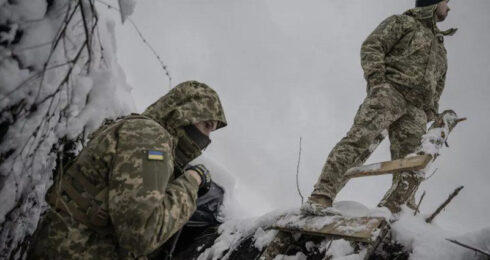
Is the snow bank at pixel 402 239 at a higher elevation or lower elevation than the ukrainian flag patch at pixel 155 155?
lower

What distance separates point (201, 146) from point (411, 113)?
207 cm

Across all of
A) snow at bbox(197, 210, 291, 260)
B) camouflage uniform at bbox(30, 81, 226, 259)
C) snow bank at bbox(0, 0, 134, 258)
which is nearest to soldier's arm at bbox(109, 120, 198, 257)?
camouflage uniform at bbox(30, 81, 226, 259)

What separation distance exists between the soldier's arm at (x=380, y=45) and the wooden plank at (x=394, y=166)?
95 cm

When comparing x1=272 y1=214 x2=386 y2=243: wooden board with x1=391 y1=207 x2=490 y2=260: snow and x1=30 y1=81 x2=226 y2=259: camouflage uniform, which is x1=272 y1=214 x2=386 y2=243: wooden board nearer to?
x1=391 y1=207 x2=490 y2=260: snow

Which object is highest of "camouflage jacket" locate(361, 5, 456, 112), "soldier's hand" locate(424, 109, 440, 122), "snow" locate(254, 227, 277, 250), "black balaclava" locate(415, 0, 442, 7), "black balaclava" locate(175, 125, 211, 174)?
"black balaclava" locate(415, 0, 442, 7)

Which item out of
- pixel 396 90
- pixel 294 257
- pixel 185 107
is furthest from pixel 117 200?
pixel 396 90

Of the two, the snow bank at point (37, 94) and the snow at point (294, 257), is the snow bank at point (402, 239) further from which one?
the snow bank at point (37, 94)

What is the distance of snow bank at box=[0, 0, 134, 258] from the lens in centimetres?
136

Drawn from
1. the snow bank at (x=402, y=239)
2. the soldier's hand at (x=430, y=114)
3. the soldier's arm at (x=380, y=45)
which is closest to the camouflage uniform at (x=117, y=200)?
the snow bank at (x=402, y=239)

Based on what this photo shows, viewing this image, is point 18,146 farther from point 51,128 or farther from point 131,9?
point 131,9

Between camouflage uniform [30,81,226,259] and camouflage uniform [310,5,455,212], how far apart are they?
136cm

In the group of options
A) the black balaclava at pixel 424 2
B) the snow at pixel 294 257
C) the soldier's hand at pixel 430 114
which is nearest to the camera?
the snow at pixel 294 257

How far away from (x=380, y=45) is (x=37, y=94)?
288cm

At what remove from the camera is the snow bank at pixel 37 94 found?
4.47 ft
